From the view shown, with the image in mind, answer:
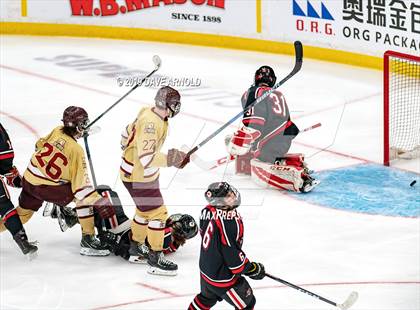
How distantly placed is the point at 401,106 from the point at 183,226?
3.22 m

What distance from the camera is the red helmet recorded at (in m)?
7.15

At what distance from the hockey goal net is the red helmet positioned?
2934mm

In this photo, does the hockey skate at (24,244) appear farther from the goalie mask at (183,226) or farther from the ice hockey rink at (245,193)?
the goalie mask at (183,226)

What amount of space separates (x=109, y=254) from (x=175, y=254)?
40cm

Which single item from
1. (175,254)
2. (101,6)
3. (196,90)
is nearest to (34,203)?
(175,254)

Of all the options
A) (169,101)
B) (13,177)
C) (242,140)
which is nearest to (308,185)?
(242,140)

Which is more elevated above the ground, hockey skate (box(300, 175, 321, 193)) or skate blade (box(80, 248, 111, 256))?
hockey skate (box(300, 175, 321, 193))

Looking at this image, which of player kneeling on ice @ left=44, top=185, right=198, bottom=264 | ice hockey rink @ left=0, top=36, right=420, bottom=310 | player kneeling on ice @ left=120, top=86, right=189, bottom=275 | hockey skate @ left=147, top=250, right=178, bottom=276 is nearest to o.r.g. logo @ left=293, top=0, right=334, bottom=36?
ice hockey rink @ left=0, top=36, right=420, bottom=310

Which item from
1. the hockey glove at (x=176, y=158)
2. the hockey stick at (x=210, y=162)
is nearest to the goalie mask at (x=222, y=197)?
the hockey glove at (x=176, y=158)

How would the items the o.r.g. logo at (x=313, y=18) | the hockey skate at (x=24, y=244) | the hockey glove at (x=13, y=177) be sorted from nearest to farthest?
1. the hockey skate at (x=24, y=244)
2. the hockey glove at (x=13, y=177)
3. the o.r.g. logo at (x=313, y=18)

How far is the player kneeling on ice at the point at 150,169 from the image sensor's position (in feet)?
22.5

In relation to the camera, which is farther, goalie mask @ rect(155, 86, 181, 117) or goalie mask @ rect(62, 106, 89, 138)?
goalie mask @ rect(62, 106, 89, 138)

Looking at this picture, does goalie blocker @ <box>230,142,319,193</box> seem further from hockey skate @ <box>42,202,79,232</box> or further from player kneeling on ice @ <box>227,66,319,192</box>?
hockey skate @ <box>42,202,79,232</box>

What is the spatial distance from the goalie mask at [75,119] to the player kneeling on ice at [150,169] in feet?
0.84
